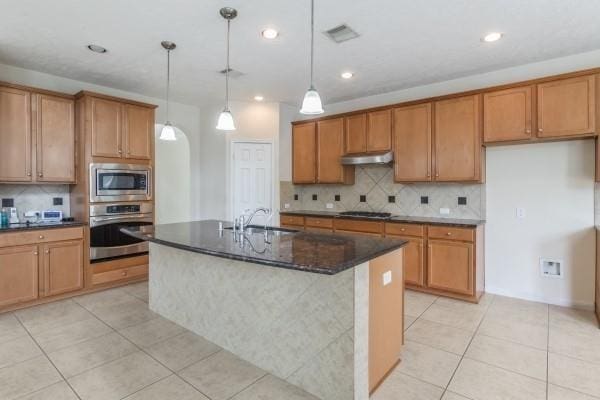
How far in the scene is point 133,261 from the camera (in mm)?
4336

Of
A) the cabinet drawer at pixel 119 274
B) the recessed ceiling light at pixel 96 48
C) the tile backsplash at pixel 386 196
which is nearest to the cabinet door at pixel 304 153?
the tile backsplash at pixel 386 196

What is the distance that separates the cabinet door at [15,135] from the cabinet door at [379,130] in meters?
4.22

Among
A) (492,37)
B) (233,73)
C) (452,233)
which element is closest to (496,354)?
(452,233)

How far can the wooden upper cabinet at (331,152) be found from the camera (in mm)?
4891

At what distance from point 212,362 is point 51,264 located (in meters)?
2.56

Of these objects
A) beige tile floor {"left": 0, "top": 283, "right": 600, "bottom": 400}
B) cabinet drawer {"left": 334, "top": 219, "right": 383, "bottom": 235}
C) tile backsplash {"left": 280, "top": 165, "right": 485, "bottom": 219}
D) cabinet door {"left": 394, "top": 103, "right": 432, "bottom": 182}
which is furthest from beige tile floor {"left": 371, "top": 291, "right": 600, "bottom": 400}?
cabinet door {"left": 394, "top": 103, "right": 432, "bottom": 182}

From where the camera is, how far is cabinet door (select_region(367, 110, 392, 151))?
14.5 feet

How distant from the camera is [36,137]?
3676mm

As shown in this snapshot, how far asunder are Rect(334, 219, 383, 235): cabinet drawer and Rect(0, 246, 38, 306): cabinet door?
3.67m

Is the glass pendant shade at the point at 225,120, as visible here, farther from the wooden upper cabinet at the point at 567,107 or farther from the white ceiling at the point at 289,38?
the wooden upper cabinet at the point at 567,107

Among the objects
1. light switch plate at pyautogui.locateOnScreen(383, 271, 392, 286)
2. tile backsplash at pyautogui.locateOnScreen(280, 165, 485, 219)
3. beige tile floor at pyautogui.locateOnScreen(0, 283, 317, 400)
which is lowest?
beige tile floor at pyautogui.locateOnScreen(0, 283, 317, 400)

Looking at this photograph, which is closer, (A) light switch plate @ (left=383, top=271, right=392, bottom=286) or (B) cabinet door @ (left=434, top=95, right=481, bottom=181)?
(A) light switch plate @ (left=383, top=271, right=392, bottom=286)

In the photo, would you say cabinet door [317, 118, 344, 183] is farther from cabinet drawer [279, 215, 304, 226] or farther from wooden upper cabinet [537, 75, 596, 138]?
wooden upper cabinet [537, 75, 596, 138]

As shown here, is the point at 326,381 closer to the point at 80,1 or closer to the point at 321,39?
the point at 321,39
